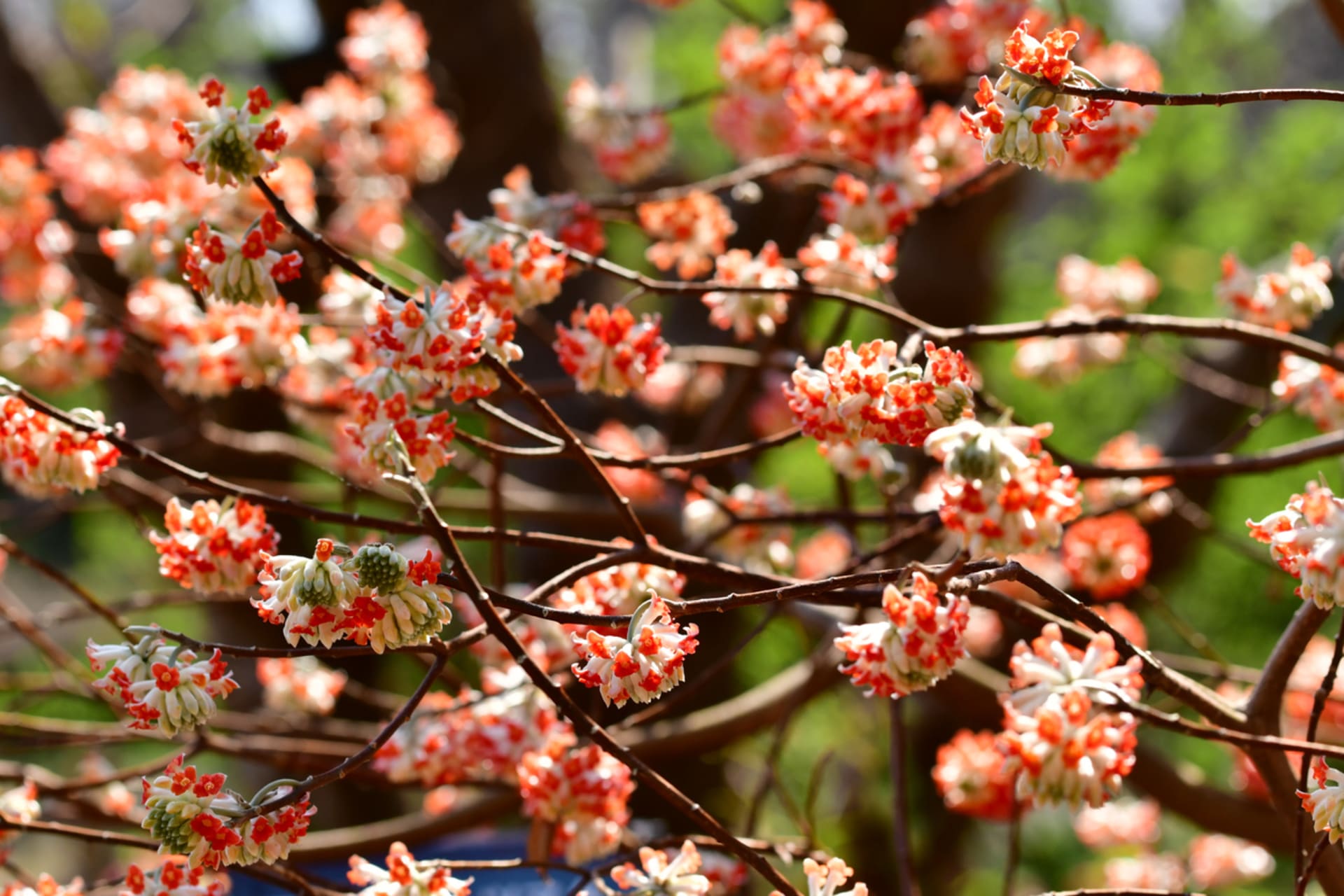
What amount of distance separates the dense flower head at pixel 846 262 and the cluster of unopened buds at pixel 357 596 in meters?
0.78

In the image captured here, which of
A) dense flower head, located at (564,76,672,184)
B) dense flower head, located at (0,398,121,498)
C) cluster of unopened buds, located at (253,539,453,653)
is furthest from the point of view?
dense flower head, located at (564,76,672,184)

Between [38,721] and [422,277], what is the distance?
0.97 metres

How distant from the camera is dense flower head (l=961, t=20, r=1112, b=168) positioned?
993 mm

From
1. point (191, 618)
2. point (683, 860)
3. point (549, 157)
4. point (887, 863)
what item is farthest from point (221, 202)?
point (191, 618)

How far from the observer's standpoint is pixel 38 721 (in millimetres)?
1816

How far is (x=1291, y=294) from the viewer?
1643 mm

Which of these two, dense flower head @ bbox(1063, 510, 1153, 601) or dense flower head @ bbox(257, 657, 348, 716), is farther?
dense flower head @ bbox(257, 657, 348, 716)

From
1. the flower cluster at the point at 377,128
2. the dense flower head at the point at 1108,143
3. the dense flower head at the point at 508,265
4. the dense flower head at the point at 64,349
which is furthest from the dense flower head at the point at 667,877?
the flower cluster at the point at 377,128

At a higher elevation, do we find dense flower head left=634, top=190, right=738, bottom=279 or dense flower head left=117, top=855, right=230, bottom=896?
dense flower head left=634, top=190, right=738, bottom=279

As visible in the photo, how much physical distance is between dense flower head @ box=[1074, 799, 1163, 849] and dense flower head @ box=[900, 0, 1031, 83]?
2.11 m

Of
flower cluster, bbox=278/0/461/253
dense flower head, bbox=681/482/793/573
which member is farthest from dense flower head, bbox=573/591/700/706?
flower cluster, bbox=278/0/461/253

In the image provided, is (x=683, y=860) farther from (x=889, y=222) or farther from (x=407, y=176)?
(x=407, y=176)

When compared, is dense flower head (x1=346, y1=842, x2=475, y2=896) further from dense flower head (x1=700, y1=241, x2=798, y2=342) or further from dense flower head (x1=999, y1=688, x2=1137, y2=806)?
dense flower head (x1=700, y1=241, x2=798, y2=342)

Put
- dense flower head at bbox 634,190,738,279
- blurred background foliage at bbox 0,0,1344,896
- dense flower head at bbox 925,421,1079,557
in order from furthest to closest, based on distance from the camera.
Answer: blurred background foliage at bbox 0,0,1344,896 → dense flower head at bbox 634,190,738,279 → dense flower head at bbox 925,421,1079,557
